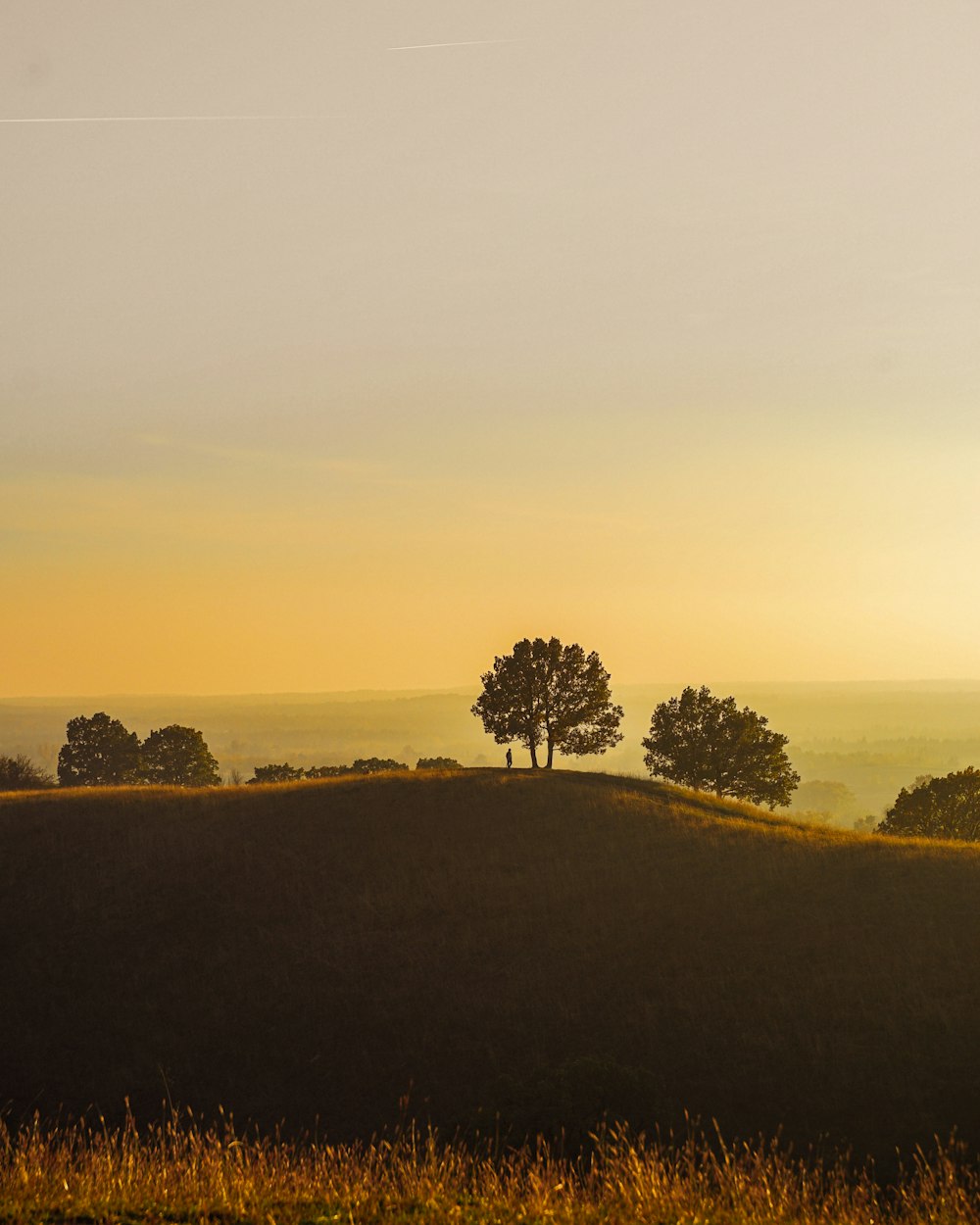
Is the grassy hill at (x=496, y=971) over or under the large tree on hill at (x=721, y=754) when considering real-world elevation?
under

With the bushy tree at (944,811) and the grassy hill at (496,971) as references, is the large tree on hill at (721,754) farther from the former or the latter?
the grassy hill at (496,971)

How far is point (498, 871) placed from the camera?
37.1 metres

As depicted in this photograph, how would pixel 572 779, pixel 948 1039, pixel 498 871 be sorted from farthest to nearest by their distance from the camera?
pixel 572 779
pixel 498 871
pixel 948 1039

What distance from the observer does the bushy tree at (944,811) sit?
61.1 metres

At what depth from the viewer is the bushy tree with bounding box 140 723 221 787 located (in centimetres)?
9325

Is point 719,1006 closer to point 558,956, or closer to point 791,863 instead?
point 558,956

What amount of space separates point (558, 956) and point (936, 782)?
43172 millimetres

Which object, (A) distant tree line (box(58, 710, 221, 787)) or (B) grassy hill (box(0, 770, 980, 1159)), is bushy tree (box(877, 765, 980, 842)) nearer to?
(B) grassy hill (box(0, 770, 980, 1159))

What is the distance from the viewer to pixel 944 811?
61.6 meters

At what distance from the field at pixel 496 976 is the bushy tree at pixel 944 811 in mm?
21519

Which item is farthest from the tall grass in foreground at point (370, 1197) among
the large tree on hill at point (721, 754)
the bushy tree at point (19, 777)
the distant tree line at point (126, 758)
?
the distant tree line at point (126, 758)

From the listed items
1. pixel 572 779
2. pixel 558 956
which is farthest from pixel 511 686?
pixel 558 956

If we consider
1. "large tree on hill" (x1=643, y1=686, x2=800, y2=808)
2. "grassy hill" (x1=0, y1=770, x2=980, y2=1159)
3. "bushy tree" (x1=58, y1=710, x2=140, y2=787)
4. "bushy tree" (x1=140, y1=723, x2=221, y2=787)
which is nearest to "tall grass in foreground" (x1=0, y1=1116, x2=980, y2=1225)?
"grassy hill" (x1=0, y1=770, x2=980, y2=1159)

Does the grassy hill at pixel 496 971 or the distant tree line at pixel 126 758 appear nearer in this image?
the grassy hill at pixel 496 971
